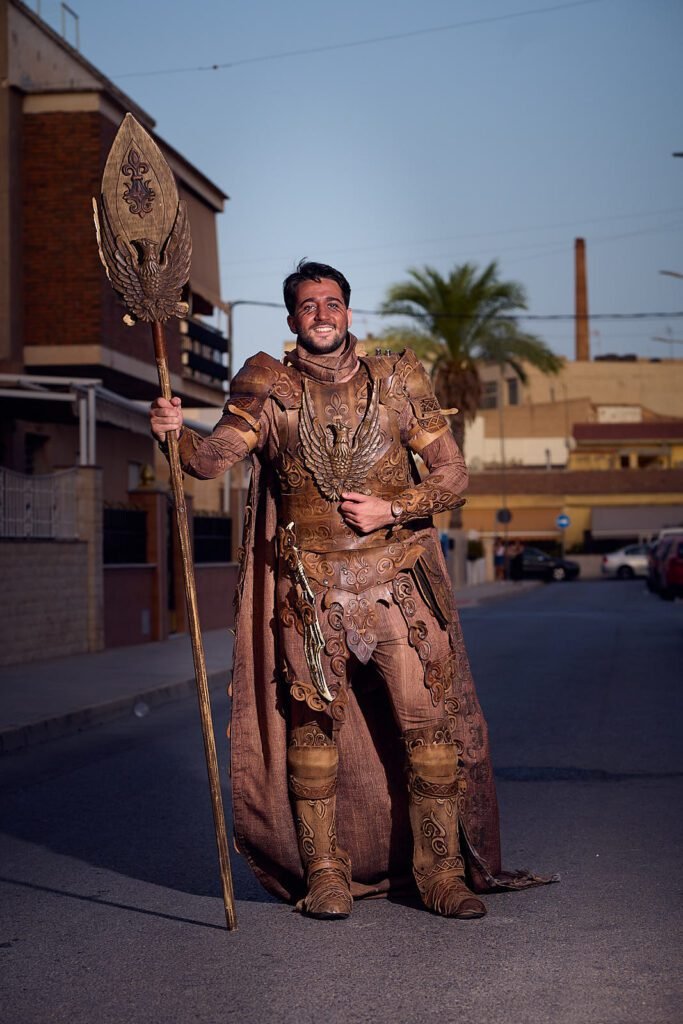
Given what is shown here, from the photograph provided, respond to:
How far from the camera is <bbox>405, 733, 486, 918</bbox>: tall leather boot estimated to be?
5.29 meters

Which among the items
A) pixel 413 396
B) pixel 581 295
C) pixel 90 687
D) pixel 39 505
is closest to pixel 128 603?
pixel 39 505

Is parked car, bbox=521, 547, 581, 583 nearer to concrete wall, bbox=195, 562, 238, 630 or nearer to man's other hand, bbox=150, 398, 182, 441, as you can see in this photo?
concrete wall, bbox=195, 562, 238, 630

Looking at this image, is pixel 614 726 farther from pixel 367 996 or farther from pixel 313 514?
pixel 367 996

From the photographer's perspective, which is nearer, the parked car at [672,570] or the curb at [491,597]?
the parked car at [672,570]

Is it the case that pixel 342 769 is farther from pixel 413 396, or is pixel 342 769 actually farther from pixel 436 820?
pixel 413 396

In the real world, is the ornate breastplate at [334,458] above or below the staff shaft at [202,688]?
above

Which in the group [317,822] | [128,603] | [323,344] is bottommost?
[317,822]

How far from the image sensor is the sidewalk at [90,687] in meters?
11.9

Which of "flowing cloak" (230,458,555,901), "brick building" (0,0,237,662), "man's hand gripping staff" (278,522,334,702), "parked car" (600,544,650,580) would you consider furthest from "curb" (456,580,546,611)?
"man's hand gripping staff" (278,522,334,702)

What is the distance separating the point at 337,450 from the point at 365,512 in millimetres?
261

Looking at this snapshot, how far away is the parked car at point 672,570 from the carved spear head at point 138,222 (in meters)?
35.1

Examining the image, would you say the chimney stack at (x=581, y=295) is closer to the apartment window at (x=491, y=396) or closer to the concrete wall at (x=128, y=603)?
the apartment window at (x=491, y=396)

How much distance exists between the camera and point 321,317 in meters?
5.46

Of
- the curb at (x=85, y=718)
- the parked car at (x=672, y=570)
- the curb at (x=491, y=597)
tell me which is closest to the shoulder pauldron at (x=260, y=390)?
the curb at (x=85, y=718)
